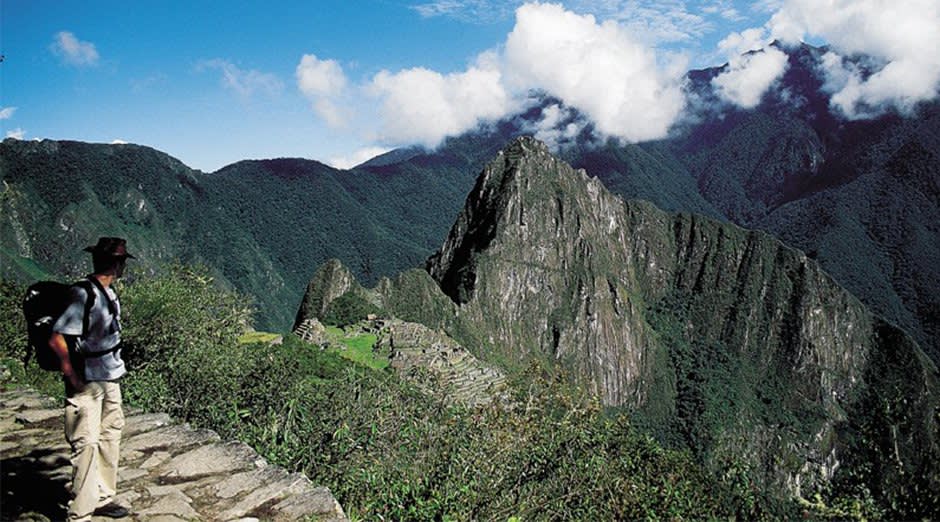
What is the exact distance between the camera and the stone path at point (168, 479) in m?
5.59

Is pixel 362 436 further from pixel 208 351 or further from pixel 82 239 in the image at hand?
pixel 82 239

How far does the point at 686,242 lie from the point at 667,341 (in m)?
25.2

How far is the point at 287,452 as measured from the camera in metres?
7.81

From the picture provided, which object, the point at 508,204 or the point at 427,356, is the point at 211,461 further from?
the point at 508,204

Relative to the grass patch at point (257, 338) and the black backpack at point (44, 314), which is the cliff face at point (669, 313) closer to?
the grass patch at point (257, 338)

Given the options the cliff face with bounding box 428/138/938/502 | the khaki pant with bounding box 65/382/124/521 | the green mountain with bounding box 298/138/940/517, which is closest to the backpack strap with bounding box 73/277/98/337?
the khaki pant with bounding box 65/382/124/521

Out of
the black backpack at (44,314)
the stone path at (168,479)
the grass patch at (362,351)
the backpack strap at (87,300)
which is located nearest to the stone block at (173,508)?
the stone path at (168,479)

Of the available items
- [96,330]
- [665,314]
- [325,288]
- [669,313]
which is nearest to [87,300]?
[96,330]

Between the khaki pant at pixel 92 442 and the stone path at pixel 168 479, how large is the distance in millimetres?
325

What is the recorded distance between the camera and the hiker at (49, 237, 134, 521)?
5293 mm

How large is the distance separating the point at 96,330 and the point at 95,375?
0.41m

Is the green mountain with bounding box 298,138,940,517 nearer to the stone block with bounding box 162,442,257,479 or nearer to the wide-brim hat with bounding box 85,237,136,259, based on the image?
the stone block with bounding box 162,442,257,479

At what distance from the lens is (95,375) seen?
5512 mm

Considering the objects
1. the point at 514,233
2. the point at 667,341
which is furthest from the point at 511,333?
the point at 667,341
